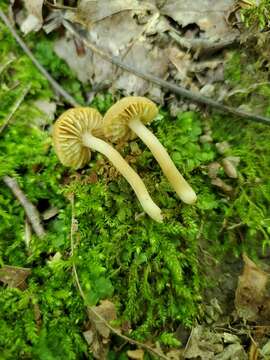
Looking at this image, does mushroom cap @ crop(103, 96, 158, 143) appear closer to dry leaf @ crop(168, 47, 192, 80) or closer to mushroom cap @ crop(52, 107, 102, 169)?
mushroom cap @ crop(52, 107, 102, 169)

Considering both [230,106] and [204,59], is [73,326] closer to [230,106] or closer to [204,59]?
[230,106]

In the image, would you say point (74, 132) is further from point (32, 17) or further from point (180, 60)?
point (32, 17)

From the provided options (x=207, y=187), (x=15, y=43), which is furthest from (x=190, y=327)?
(x=15, y=43)

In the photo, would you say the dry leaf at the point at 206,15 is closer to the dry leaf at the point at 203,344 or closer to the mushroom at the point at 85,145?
the mushroom at the point at 85,145

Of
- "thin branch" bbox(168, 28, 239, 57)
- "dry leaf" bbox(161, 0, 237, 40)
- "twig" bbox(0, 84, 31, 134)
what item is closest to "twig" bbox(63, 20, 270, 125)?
"thin branch" bbox(168, 28, 239, 57)

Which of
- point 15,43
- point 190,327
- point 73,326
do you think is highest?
point 15,43

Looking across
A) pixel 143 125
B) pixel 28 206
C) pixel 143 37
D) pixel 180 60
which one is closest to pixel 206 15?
pixel 180 60
